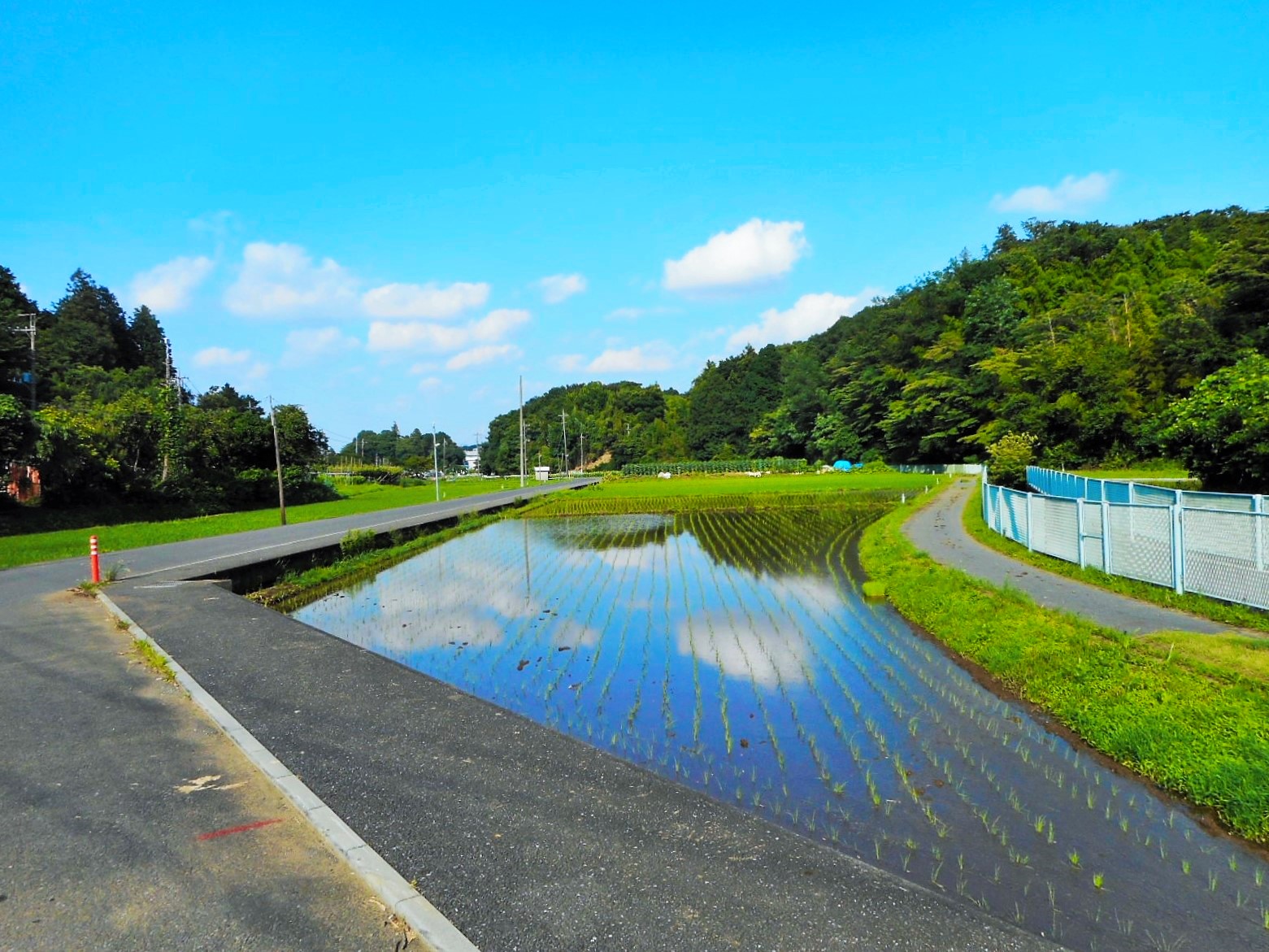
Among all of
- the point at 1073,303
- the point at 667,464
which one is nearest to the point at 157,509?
the point at 1073,303

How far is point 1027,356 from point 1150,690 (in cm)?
5698

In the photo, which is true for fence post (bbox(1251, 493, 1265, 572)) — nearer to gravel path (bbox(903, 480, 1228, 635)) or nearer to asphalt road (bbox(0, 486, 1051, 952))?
gravel path (bbox(903, 480, 1228, 635))

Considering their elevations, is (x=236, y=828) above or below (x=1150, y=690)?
above

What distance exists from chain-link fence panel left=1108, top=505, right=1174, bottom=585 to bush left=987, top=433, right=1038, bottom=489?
24.6 m

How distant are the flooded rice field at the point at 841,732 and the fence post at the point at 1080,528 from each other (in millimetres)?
3245

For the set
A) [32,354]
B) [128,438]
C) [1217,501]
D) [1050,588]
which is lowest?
[1050,588]

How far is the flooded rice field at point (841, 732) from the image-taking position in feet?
12.0

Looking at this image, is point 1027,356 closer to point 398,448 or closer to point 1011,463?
point 1011,463

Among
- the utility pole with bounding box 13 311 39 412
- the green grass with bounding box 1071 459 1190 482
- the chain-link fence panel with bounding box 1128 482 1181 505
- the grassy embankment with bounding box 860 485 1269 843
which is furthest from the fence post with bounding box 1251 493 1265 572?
the utility pole with bounding box 13 311 39 412

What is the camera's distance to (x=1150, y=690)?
5.68 metres

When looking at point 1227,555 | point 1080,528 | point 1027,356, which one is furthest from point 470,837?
point 1027,356

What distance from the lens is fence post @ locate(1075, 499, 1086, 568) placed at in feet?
37.2

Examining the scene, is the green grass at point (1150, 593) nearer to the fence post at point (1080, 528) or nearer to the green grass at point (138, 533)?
the fence post at point (1080, 528)

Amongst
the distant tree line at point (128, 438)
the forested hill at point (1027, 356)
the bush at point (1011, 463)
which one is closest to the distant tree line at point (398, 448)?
the forested hill at point (1027, 356)
